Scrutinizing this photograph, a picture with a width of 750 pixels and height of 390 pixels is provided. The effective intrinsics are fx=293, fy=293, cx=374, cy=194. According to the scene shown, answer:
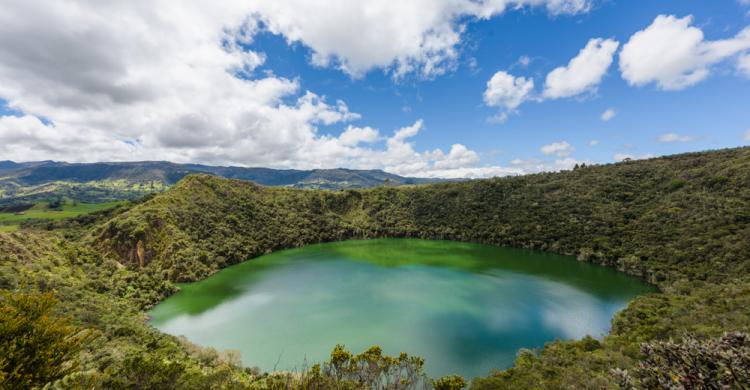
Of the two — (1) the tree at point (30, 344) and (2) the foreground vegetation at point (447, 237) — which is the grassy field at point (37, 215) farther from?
(1) the tree at point (30, 344)

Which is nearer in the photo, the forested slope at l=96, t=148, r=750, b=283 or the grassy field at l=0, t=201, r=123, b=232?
the forested slope at l=96, t=148, r=750, b=283

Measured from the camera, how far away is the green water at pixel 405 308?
34.2 metres

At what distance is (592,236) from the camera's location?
7325cm

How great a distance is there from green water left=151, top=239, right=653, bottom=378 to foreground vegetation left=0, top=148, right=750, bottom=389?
4.34 meters

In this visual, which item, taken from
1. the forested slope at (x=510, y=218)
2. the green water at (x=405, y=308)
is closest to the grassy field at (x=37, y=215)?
the forested slope at (x=510, y=218)

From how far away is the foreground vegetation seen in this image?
2378 cm

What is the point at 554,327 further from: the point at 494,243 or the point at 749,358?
the point at 494,243

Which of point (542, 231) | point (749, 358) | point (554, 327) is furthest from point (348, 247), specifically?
point (749, 358)

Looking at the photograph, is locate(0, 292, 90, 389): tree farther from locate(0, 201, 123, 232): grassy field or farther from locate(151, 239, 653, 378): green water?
locate(0, 201, 123, 232): grassy field

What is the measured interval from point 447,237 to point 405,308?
60229 mm

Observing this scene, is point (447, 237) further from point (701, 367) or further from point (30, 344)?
point (30, 344)

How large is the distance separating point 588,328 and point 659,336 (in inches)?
452

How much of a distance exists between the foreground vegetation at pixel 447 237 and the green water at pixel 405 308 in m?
4.34

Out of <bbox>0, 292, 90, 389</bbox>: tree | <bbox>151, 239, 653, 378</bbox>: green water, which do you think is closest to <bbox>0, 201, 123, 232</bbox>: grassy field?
<bbox>151, 239, 653, 378</bbox>: green water
